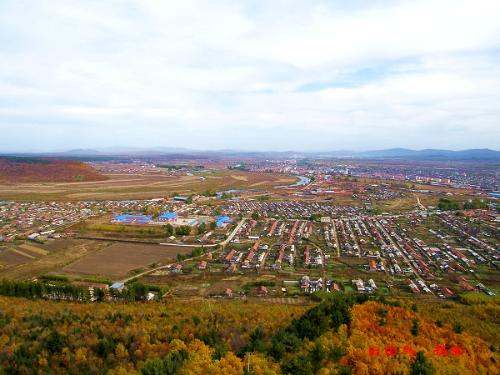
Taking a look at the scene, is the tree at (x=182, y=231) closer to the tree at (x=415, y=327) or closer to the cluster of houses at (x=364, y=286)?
the cluster of houses at (x=364, y=286)

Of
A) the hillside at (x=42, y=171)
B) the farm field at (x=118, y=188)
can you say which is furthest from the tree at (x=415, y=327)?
the hillside at (x=42, y=171)

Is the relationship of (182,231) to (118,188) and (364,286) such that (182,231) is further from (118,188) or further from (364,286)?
(118,188)

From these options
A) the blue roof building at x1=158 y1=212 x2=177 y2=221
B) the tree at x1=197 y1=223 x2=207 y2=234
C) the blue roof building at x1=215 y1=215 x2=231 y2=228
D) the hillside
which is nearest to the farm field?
the hillside

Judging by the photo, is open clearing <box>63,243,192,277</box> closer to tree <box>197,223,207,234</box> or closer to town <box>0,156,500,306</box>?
town <box>0,156,500,306</box>

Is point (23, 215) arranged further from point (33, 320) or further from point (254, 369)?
point (254, 369)

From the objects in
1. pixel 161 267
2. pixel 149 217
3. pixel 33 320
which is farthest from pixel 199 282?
pixel 149 217

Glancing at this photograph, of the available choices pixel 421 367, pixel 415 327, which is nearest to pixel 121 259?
pixel 415 327
